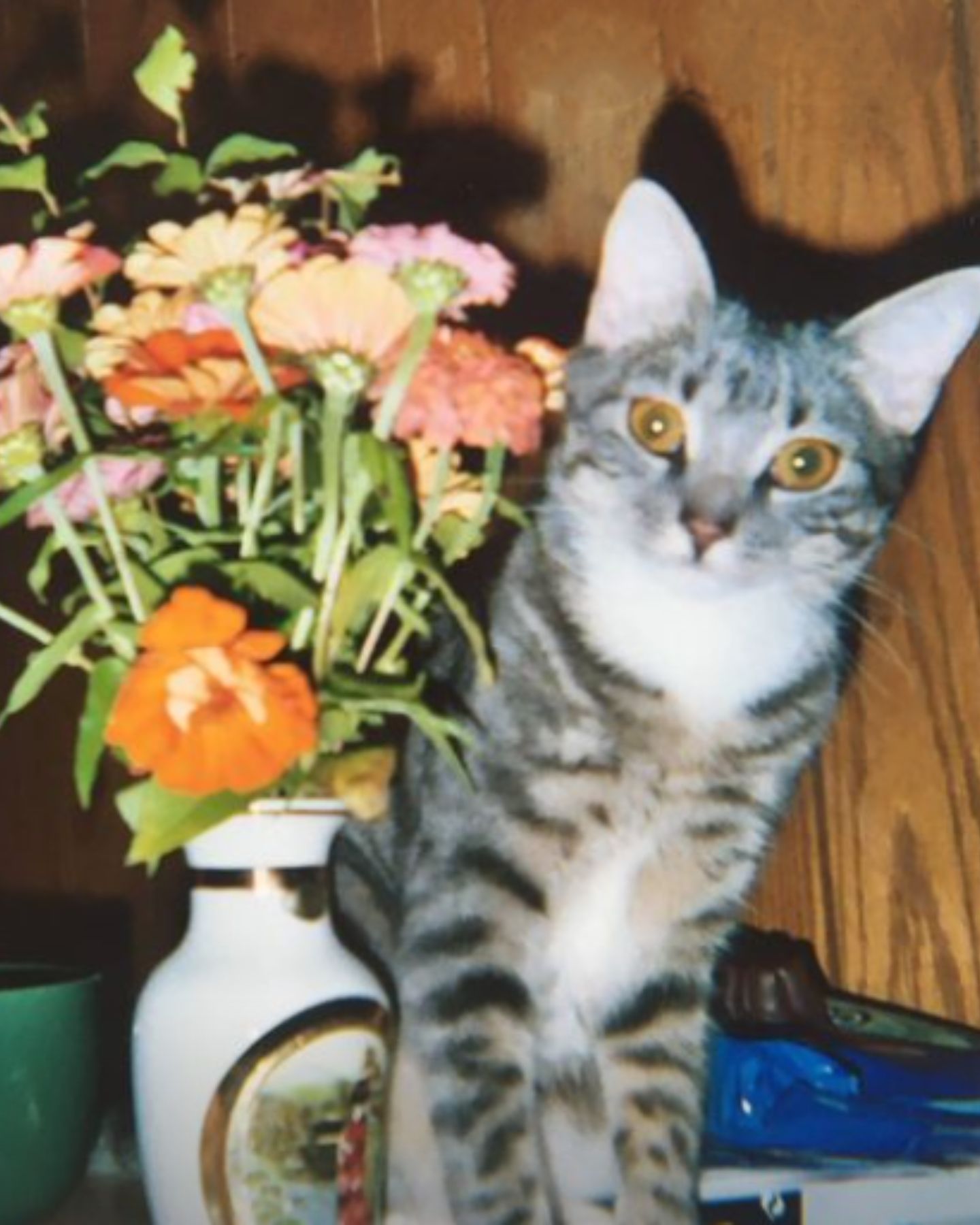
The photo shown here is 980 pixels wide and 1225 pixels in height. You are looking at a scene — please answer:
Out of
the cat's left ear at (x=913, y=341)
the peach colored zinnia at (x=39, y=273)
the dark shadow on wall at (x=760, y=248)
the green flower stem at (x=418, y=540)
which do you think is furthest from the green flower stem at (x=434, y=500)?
the dark shadow on wall at (x=760, y=248)

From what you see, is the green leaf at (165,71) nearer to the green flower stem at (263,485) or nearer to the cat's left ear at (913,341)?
the green flower stem at (263,485)

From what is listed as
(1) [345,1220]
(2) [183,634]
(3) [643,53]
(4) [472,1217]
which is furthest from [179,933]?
(3) [643,53]

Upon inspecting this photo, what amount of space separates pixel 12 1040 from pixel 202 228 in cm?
46

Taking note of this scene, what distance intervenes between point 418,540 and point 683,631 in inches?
9.9

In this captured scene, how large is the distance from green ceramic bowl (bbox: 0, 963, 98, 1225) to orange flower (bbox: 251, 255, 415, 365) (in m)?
0.41

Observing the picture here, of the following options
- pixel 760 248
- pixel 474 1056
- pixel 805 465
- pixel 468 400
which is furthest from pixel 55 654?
pixel 760 248

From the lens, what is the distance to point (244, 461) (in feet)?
2.90

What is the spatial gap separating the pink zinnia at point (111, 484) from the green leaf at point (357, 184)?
18 centimetres

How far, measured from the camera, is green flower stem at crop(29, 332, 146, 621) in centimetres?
83

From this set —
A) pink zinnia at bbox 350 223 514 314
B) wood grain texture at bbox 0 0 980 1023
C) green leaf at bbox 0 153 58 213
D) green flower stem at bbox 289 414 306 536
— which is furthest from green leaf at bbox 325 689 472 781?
wood grain texture at bbox 0 0 980 1023

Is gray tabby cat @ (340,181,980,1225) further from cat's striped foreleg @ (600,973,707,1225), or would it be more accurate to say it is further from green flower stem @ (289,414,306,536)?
green flower stem @ (289,414,306,536)

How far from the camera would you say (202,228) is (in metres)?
0.83

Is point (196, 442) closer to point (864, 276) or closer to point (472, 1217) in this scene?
point (472, 1217)

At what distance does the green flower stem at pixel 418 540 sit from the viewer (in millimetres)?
868
